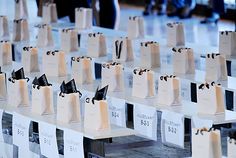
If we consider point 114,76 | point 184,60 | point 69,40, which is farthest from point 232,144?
point 69,40

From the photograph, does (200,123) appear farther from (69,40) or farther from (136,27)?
(136,27)

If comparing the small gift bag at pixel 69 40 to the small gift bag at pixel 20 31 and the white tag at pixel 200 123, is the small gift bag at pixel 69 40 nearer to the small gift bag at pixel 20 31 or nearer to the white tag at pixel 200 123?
the small gift bag at pixel 20 31

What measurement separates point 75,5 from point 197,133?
6758 mm

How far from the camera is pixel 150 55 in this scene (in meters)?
8.02

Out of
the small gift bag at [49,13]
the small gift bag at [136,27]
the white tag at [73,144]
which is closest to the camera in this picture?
the white tag at [73,144]

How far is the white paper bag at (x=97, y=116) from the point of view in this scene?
5918mm

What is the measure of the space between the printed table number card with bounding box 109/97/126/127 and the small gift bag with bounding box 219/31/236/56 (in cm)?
180

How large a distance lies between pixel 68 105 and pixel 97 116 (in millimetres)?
302

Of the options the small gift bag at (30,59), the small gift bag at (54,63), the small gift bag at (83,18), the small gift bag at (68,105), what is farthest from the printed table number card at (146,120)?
the small gift bag at (83,18)

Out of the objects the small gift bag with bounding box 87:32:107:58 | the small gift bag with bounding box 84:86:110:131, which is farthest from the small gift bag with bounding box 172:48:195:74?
the small gift bag with bounding box 84:86:110:131

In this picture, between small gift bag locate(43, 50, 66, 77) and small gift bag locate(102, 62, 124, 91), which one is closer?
small gift bag locate(102, 62, 124, 91)

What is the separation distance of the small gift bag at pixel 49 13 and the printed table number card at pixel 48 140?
458cm

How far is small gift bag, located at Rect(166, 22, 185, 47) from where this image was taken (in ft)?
29.6

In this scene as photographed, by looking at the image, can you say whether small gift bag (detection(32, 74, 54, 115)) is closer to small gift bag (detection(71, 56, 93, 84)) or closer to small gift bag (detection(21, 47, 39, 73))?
small gift bag (detection(71, 56, 93, 84))
